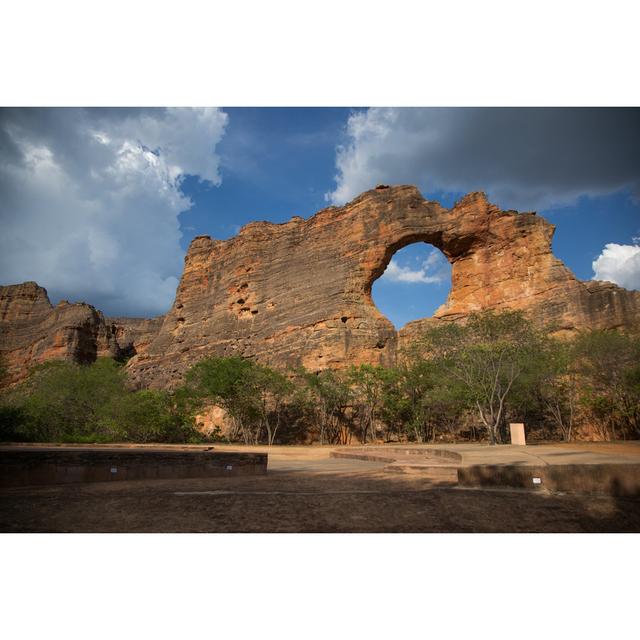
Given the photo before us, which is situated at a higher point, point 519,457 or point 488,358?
point 488,358

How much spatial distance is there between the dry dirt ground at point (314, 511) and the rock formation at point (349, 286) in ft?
74.7

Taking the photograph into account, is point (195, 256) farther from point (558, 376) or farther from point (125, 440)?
point (558, 376)

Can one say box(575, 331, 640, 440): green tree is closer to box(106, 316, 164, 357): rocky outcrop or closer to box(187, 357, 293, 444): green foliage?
box(187, 357, 293, 444): green foliage

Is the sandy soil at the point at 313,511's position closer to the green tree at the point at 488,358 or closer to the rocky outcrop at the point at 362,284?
the green tree at the point at 488,358

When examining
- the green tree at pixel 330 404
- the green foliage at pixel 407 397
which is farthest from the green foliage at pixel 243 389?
the green tree at pixel 330 404

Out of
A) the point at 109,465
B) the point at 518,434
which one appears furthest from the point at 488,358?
the point at 109,465

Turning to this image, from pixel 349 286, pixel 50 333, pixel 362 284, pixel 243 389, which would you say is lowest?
pixel 243 389

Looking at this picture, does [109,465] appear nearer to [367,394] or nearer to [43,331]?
[367,394]

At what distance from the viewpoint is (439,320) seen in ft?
105

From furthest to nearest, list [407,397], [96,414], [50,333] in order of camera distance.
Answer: [50,333] → [407,397] → [96,414]

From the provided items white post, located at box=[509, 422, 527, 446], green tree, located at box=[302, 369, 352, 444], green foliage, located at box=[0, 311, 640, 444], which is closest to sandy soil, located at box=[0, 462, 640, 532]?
white post, located at box=[509, 422, 527, 446]

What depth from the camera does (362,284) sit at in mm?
Answer: 33031

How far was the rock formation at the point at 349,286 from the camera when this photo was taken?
28778mm

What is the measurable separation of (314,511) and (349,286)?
28.6 meters
